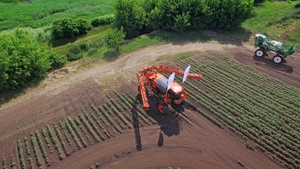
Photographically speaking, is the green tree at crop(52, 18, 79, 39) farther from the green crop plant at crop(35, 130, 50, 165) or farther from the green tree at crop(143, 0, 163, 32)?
the green crop plant at crop(35, 130, 50, 165)

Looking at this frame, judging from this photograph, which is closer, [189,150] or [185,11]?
[189,150]

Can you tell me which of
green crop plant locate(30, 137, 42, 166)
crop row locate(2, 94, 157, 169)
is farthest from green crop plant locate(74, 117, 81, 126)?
green crop plant locate(30, 137, 42, 166)

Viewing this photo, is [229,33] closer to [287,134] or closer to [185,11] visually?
[185,11]

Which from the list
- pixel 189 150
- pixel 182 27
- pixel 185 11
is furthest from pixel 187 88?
pixel 185 11

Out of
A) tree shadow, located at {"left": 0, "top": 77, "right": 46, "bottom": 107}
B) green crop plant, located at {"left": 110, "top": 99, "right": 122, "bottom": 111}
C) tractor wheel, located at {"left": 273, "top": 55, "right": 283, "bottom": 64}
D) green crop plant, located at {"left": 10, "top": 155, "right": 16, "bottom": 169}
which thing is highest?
tractor wheel, located at {"left": 273, "top": 55, "right": 283, "bottom": 64}

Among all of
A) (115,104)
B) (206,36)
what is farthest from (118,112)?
(206,36)
